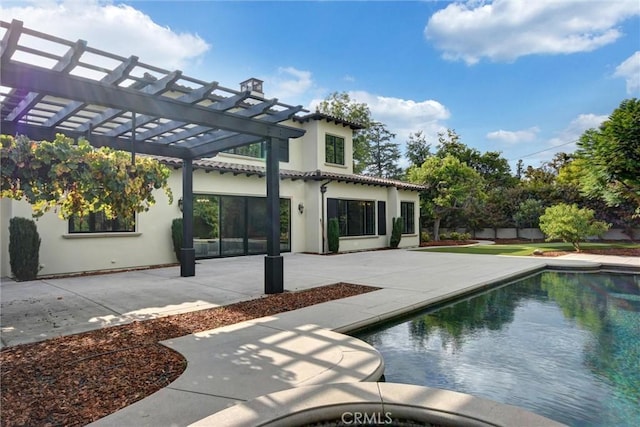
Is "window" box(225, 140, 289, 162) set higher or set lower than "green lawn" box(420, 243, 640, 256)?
higher

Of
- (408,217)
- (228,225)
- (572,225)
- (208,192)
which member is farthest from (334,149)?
(572,225)

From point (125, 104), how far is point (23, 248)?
21.6 feet

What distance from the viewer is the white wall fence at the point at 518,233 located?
22.6 m

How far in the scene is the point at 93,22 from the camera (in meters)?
6.85

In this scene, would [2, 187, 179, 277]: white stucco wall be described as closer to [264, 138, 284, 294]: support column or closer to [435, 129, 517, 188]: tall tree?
[264, 138, 284, 294]: support column

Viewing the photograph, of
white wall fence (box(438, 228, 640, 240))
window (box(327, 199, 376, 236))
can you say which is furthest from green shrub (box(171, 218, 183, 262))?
white wall fence (box(438, 228, 640, 240))

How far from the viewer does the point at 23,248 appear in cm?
924

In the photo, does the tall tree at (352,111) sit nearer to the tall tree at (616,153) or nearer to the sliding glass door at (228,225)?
the tall tree at (616,153)

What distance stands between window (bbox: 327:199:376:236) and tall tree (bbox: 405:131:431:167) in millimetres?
19436

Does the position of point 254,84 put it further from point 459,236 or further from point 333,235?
point 459,236

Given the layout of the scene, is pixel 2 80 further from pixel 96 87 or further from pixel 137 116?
pixel 137 116

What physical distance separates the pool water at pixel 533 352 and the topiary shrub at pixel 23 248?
9092 mm

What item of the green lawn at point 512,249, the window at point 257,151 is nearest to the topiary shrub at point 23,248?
the window at point 257,151

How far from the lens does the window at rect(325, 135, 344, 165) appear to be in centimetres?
1836
